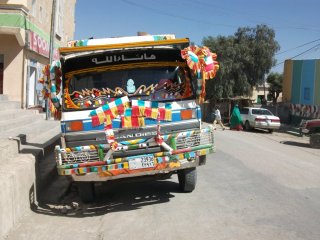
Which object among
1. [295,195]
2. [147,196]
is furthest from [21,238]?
[295,195]

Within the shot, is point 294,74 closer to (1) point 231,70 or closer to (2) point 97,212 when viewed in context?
(1) point 231,70

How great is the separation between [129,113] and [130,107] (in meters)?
0.11

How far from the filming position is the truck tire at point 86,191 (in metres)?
7.37

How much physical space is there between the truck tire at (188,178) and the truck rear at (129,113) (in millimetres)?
18

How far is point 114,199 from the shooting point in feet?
26.0

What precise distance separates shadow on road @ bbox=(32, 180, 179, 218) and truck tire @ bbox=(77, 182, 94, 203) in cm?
12

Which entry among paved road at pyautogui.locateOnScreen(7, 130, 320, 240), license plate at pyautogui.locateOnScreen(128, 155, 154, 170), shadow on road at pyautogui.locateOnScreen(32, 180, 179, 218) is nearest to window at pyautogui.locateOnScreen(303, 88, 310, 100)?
paved road at pyautogui.locateOnScreen(7, 130, 320, 240)

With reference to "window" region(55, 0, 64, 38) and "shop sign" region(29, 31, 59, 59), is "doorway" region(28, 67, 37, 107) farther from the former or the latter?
"window" region(55, 0, 64, 38)

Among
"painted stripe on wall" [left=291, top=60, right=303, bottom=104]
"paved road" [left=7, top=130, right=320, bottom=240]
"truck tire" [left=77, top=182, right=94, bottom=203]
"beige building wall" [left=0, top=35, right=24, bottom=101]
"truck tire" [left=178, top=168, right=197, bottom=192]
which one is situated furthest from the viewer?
"painted stripe on wall" [left=291, top=60, right=303, bottom=104]

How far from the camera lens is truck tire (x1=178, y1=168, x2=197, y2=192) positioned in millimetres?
7703

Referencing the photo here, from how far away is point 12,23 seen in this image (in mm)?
18984

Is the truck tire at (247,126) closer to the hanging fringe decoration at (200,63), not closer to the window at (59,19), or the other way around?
the window at (59,19)

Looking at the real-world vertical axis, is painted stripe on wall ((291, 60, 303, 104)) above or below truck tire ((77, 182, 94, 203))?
above

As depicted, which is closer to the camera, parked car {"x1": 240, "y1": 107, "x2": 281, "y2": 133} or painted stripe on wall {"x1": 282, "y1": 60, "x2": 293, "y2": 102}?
parked car {"x1": 240, "y1": 107, "x2": 281, "y2": 133}
